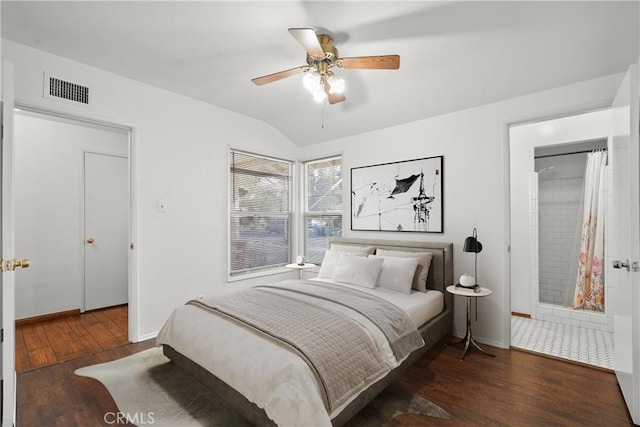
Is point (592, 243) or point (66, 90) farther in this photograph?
point (592, 243)

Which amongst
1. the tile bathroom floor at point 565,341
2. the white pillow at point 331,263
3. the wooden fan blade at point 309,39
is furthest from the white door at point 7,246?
the tile bathroom floor at point 565,341

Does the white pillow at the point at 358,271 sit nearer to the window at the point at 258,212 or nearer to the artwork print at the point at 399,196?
the artwork print at the point at 399,196

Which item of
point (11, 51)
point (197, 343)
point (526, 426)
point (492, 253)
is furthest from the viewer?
point (492, 253)

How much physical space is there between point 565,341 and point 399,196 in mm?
2242

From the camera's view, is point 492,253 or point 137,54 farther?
point 492,253

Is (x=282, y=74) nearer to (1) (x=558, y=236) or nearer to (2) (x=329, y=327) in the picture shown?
(2) (x=329, y=327)

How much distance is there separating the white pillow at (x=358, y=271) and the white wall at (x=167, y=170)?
1.58 metres

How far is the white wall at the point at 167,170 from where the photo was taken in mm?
2701

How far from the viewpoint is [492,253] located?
3037 mm

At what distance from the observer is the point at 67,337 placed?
3.19 metres

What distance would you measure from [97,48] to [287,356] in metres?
2.86

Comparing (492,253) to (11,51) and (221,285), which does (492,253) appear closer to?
(221,285)

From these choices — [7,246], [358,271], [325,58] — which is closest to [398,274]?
[358,271]

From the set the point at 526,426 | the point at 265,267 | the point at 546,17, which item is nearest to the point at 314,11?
the point at 546,17
